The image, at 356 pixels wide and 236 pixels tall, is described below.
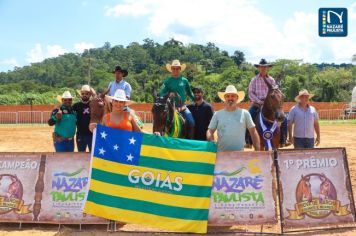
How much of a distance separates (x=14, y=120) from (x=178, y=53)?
399ft

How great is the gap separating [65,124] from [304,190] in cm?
489

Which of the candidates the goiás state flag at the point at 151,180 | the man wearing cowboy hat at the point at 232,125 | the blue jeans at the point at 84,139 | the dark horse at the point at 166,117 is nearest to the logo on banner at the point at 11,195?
the goiás state flag at the point at 151,180

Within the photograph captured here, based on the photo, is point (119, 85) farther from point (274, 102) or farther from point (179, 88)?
point (274, 102)

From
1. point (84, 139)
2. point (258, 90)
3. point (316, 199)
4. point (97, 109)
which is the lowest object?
point (316, 199)

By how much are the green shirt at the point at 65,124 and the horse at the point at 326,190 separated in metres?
4.99

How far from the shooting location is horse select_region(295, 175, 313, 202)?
7.19 m

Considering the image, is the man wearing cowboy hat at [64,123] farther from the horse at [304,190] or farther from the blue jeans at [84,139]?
the horse at [304,190]

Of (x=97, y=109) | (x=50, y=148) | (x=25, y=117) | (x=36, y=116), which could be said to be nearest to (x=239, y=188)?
(x=97, y=109)

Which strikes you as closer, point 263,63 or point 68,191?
point 68,191

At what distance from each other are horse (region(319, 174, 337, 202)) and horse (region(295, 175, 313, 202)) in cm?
19

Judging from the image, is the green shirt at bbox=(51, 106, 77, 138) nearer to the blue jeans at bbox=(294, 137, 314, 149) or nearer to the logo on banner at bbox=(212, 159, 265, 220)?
the logo on banner at bbox=(212, 159, 265, 220)

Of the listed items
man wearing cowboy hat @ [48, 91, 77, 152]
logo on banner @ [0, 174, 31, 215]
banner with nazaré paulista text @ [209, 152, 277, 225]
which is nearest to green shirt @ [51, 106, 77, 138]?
man wearing cowboy hat @ [48, 91, 77, 152]

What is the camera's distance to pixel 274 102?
29.8 ft

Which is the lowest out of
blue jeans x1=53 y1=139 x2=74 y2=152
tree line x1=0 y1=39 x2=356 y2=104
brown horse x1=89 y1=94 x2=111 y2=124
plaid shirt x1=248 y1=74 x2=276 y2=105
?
blue jeans x1=53 y1=139 x2=74 y2=152
